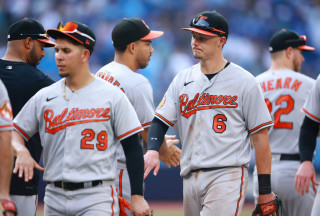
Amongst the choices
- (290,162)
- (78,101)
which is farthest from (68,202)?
(290,162)

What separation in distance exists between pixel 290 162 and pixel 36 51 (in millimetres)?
3027

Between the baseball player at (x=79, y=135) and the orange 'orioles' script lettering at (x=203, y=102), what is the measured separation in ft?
3.02

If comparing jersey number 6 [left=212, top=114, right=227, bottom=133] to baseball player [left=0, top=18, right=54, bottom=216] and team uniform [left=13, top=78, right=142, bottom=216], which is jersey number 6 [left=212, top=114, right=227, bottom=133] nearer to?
team uniform [left=13, top=78, right=142, bottom=216]

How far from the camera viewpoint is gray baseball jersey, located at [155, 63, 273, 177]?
5.13 meters

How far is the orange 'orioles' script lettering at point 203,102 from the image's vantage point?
5.17 meters

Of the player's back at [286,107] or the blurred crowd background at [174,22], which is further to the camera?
the blurred crowd background at [174,22]

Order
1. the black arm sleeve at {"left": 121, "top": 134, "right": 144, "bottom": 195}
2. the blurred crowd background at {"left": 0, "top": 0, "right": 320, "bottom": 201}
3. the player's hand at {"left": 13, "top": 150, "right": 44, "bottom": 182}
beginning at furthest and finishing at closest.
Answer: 1. the blurred crowd background at {"left": 0, "top": 0, "right": 320, "bottom": 201}
2. the black arm sleeve at {"left": 121, "top": 134, "right": 144, "bottom": 195}
3. the player's hand at {"left": 13, "top": 150, "right": 44, "bottom": 182}

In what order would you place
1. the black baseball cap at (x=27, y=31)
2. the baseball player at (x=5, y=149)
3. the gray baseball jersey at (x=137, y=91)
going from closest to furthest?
the baseball player at (x=5, y=149)
the gray baseball jersey at (x=137, y=91)
the black baseball cap at (x=27, y=31)

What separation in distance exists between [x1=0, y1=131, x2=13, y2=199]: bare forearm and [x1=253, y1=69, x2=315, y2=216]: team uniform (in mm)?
3541

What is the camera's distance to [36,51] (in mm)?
5777

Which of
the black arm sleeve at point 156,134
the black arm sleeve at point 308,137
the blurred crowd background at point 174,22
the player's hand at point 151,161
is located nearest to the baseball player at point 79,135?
the player's hand at point 151,161

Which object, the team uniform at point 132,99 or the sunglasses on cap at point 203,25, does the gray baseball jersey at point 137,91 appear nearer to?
the team uniform at point 132,99

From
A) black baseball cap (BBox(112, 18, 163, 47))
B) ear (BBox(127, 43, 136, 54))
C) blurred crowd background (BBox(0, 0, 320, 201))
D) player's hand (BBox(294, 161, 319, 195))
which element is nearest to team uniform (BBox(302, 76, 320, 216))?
player's hand (BBox(294, 161, 319, 195))

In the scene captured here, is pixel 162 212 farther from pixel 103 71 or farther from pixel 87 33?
pixel 87 33
